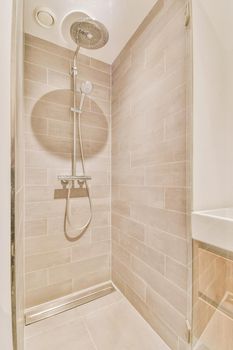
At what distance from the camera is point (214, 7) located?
0.85 metres

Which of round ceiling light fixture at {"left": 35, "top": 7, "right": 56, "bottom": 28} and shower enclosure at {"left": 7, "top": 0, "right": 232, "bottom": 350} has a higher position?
round ceiling light fixture at {"left": 35, "top": 7, "right": 56, "bottom": 28}

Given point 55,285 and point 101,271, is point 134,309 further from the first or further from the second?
point 55,285

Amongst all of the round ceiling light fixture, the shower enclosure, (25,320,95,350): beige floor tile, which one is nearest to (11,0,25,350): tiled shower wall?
the shower enclosure

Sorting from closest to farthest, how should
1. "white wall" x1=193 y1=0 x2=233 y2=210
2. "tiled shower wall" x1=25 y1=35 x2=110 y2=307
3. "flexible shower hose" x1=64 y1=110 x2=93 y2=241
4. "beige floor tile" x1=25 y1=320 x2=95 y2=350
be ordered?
"white wall" x1=193 y1=0 x2=233 y2=210 < "beige floor tile" x1=25 y1=320 x2=95 y2=350 < "tiled shower wall" x1=25 y1=35 x2=110 y2=307 < "flexible shower hose" x1=64 y1=110 x2=93 y2=241

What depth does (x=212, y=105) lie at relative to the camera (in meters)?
0.87

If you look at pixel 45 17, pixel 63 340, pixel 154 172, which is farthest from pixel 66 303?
pixel 45 17

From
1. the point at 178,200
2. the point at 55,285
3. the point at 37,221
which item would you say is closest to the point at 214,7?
the point at 178,200

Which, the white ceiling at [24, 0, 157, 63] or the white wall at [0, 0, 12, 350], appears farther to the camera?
the white ceiling at [24, 0, 157, 63]

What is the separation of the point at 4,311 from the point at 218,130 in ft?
3.52

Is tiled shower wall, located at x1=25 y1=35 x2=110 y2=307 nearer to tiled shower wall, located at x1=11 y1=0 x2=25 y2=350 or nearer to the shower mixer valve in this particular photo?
the shower mixer valve

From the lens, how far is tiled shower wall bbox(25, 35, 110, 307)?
46.2 inches

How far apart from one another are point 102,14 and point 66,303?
197cm

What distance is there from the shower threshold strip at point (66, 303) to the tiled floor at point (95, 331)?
4 centimetres

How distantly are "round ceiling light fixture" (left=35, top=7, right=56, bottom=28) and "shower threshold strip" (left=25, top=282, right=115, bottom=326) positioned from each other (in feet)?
6.25
